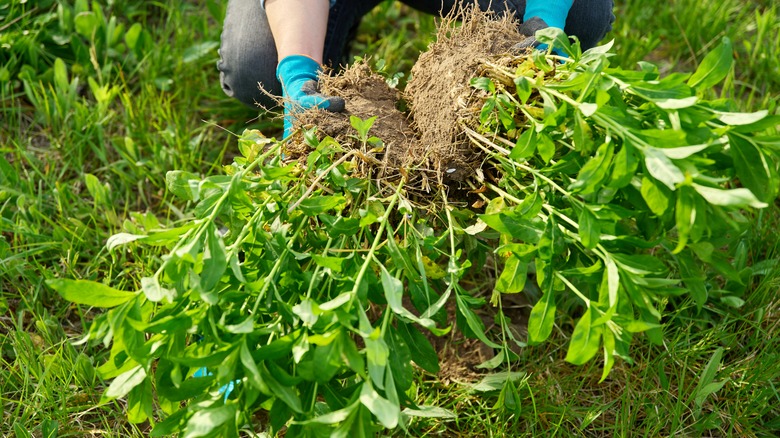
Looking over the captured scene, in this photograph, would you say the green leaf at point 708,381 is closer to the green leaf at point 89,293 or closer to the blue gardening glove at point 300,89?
the blue gardening glove at point 300,89

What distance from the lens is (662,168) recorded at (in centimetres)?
99

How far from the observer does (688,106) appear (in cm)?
105

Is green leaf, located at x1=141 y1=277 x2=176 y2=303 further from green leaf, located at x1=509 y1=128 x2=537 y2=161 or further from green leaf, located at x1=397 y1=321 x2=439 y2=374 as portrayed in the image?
green leaf, located at x1=509 y1=128 x2=537 y2=161

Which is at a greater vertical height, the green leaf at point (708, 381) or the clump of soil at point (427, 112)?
the clump of soil at point (427, 112)

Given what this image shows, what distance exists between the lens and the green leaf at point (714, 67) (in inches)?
43.0

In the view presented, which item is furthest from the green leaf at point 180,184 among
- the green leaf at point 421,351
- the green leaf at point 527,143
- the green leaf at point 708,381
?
the green leaf at point 708,381

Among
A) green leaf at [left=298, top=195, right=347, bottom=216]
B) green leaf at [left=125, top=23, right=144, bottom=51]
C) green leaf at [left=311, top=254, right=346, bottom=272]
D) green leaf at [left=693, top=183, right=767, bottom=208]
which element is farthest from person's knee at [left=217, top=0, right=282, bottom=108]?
green leaf at [left=693, top=183, right=767, bottom=208]

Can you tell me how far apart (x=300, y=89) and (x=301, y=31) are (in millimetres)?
268

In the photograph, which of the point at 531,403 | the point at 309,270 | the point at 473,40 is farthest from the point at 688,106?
the point at 531,403

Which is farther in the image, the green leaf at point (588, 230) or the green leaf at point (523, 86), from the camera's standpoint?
the green leaf at point (523, 86)

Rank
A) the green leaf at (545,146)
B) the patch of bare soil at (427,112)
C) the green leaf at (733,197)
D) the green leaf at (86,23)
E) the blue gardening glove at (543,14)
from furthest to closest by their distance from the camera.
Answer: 1. the green leaf at (86,23)
2. the blue gardening glove at (543,14)
3. the patch of bare soil at (427,112)
4. the green leaf at (545,146)
5. the green leaf at (733,197)

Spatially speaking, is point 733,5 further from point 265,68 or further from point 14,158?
point 14,158

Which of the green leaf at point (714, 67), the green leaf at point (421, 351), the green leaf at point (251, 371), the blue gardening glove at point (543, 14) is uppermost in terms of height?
the green leaf at point (714, 67)

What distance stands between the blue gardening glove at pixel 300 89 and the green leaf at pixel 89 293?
1.89 ft
